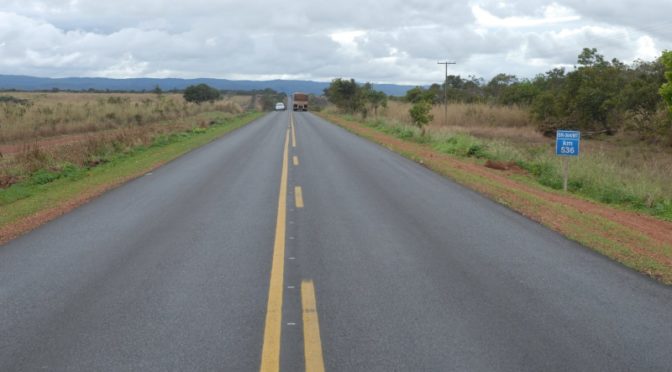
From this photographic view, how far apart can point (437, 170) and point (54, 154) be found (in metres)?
12.6

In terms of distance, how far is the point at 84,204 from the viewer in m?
11.4

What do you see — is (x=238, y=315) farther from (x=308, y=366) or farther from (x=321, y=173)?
(x=321, y=173)

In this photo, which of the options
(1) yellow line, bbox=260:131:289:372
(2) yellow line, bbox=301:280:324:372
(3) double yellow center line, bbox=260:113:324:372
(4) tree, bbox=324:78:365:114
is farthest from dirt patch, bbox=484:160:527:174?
(4) tree, bbox=324:78:365:114

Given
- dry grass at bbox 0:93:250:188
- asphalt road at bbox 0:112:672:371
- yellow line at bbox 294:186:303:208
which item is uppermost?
dry grass at bbox 0:93:250:188

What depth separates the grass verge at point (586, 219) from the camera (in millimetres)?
7574

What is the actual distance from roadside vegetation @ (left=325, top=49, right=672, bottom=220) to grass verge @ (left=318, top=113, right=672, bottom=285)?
951mm

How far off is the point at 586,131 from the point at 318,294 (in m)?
39.1

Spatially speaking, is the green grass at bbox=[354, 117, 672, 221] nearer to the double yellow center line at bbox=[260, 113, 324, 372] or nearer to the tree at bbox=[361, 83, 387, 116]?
the double yellow center line at bbox=[260, 113, 324, 372]

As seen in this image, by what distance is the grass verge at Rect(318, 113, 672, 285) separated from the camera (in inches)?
298

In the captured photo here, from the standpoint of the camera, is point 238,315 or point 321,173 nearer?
point 238,315

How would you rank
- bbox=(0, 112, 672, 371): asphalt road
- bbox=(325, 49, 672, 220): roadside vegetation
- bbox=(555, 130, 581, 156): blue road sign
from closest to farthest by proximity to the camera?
1. bbox=(0, 112, 672, 371): asphalt road
2. bbox=(555, 130, 581, 156): blue road sign
3. bbox=(325, 49, 672, 220): roadside vegetation

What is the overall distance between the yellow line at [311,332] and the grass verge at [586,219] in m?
4.04

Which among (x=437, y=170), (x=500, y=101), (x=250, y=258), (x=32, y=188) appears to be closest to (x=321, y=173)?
(x=437, y=170)

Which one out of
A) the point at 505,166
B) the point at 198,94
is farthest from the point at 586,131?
the point at 198,94
